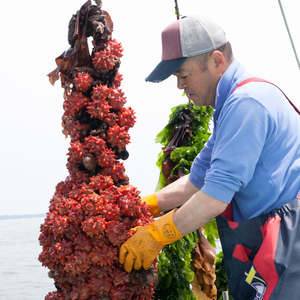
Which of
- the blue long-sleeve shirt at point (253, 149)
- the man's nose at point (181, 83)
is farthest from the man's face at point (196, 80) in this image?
the blue long-sleeve shirt at point (253, 149)

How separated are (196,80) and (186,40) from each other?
25cm

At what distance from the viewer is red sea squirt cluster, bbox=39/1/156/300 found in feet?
8.46

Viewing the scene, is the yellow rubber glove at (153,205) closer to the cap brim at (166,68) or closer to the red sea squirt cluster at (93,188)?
the red sea squirt cluster at (93,188)

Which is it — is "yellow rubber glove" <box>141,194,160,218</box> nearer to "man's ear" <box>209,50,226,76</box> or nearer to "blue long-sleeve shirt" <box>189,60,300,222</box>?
"blue long-sleeve shirt" <box>189,60,300,222</box>

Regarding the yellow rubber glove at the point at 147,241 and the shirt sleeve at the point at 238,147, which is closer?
the shirt sleeve at the point at 238,147

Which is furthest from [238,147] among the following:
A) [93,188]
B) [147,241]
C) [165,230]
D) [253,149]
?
[93,188]

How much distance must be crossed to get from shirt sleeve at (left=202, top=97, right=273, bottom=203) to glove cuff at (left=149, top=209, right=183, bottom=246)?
0.38 m

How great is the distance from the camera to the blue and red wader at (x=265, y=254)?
228 centimetres

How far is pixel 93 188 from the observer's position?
2707 mm

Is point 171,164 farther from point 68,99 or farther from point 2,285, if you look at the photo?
point 2,285

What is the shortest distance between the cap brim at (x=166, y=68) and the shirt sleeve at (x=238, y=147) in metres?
0.48

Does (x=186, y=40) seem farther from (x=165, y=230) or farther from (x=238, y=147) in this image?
(x=165, y=230)

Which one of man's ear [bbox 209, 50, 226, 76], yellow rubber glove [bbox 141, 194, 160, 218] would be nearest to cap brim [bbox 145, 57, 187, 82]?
man's ear [bbox 209, 50, 226, 76]

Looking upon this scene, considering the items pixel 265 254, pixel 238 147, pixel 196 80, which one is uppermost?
pixel 196 80
